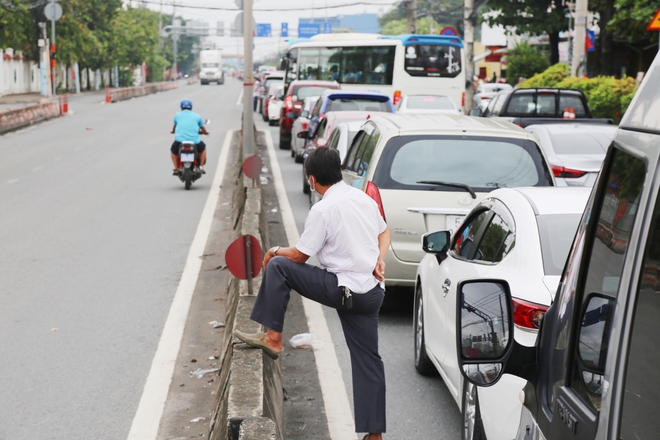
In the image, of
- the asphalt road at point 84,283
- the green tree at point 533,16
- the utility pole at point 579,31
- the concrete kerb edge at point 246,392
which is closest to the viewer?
the concrete kerb edge at point 246,392

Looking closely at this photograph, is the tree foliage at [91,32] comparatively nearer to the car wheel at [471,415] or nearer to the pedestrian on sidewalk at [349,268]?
the pedestrian on sidewalk at [349,268]

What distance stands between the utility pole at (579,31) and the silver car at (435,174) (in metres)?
19.9

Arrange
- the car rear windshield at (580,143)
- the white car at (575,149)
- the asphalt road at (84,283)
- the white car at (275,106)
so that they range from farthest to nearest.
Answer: the white car at (275,106) → the car rear windshield at (580,143) → the white car at (575,149) → the asphalt road at (84,283)

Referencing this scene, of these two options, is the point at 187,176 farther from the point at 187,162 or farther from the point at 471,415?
the point at 471,415

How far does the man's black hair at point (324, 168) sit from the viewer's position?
5121 mm

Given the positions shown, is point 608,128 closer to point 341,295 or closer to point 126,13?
point 341,295

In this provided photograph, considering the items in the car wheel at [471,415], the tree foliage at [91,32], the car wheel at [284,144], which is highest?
the tree foliage at [91,32]

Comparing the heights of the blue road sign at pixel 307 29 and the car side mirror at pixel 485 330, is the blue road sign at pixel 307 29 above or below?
above

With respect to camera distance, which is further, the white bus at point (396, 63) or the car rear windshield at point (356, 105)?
the white bus at point (396, 63)

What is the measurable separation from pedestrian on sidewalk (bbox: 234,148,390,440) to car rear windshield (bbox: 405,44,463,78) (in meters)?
31.4

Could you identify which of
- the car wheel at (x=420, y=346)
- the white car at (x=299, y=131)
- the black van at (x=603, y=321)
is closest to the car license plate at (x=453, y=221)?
the car wheel at (x=420, y=346)

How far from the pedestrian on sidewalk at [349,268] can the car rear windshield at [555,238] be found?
2.85 feet

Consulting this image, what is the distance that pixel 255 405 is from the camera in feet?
15.7

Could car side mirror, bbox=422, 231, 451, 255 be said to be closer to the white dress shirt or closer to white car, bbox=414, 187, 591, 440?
white car, bbox=414, 187, 591, 440
